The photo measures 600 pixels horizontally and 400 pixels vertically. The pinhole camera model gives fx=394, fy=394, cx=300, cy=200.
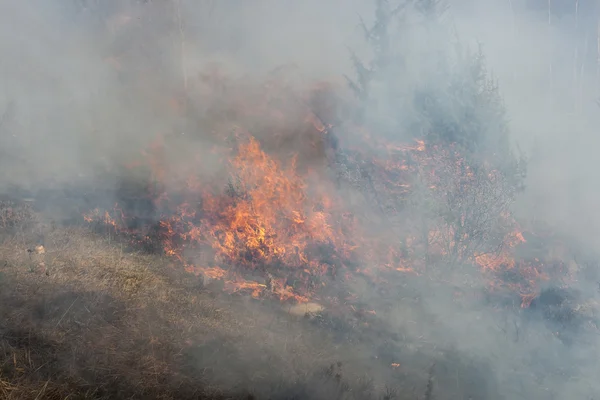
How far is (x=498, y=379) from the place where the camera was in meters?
7.56

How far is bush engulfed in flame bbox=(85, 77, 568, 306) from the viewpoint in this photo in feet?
33.3

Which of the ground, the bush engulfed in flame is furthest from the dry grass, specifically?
the bush engulfed in flame

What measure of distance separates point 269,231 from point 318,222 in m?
1.55

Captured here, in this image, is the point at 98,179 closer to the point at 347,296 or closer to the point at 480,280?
the point at 347,296

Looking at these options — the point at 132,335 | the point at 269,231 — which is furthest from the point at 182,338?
the point at 269,231

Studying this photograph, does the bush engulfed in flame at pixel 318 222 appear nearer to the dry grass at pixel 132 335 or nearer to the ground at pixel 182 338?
the ground at pixel 182 338

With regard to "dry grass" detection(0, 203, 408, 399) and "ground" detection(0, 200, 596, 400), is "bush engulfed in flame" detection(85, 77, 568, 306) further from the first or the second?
"dry grass" detection(0, 203, 408, 399)

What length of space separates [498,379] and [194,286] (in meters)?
6.50

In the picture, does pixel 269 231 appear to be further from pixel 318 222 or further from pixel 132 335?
pixel 132 335

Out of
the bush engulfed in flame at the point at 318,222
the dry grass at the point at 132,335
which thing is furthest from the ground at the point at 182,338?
the bush engulfed in flame at the point at 318,222

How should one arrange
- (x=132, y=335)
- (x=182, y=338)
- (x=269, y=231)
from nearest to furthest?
(x=132, y=335) → (x=182, y=338) → (x=269, y=231)

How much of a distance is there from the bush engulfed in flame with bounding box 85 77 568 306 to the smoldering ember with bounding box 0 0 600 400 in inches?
2.3

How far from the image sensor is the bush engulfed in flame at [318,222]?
1015 centimetres

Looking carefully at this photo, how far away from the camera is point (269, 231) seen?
1057cm
